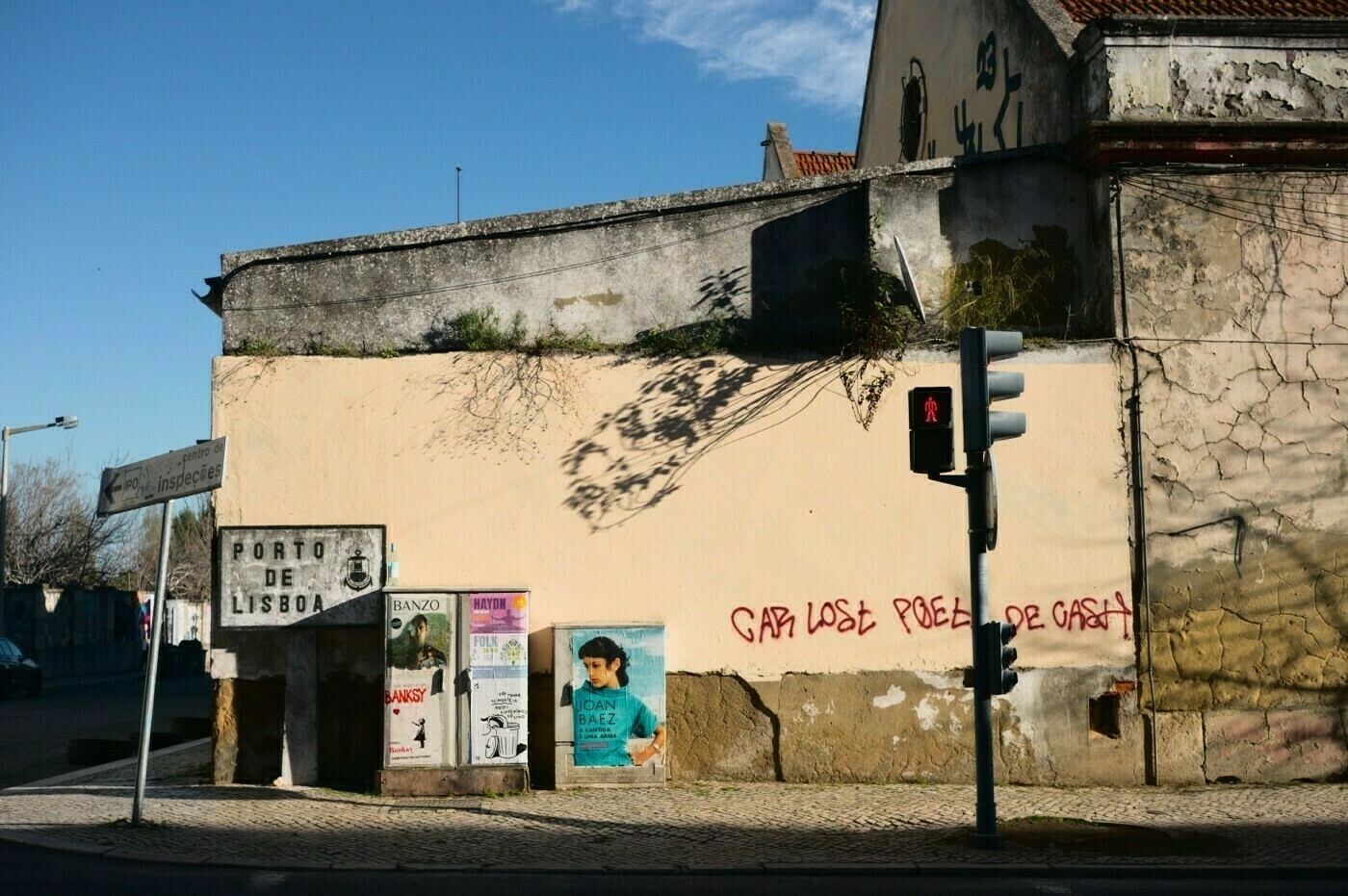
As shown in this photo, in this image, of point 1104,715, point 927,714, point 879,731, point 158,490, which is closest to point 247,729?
point 158,490

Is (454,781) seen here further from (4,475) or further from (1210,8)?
(4,475)

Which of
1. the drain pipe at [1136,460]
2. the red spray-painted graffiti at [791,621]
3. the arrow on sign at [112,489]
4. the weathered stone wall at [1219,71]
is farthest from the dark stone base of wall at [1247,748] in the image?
the arrow on sign at [112,489]

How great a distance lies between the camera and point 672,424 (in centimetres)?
1191

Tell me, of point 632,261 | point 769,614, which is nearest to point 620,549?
→ point 769,614

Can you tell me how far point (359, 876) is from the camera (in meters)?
7.95

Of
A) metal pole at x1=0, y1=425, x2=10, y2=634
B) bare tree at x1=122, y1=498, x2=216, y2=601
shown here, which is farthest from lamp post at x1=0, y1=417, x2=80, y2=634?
bare tree at x1=122, y1=498, x2=216, y2=601

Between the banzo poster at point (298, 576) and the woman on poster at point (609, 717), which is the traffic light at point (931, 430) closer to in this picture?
the woman on poster at point (609, 717)

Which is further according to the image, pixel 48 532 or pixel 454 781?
pixel 48 532

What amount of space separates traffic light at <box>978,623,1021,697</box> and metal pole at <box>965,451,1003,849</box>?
0.02m

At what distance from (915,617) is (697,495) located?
2248 millimetres

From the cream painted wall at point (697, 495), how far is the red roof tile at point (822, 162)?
15.3 m

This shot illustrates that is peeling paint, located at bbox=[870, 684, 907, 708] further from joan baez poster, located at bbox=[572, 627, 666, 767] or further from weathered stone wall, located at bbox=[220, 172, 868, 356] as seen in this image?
weathered stone wall, located at bbox=[220, 172, 868, 356]

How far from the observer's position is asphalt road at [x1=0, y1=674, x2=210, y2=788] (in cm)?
1467

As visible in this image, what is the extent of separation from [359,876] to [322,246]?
6.13 metres
